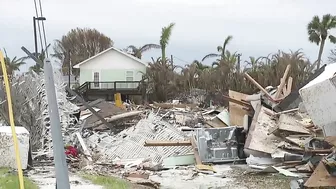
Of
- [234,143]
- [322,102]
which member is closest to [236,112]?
[234,143]

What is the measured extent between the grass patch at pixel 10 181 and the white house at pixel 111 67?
1408 inches

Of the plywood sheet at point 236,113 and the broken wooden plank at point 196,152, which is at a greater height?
the plywood sheet at point 236,113

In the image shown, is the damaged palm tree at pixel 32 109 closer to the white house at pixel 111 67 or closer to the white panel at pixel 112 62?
the white house at pixel 111 67

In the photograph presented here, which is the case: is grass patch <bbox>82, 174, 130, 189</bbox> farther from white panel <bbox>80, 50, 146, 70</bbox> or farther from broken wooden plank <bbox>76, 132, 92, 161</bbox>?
white panel <bbox>80, 50, 146, 70</bbox>

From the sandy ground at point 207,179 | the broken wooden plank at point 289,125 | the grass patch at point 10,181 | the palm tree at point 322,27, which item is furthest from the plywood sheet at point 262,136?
the palm tree at point 322,27

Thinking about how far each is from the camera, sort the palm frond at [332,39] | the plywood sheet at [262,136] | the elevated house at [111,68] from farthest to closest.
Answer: the elevated house at [111,68] < the palm frond at [332,39] < the plywood sheet at [262,136]

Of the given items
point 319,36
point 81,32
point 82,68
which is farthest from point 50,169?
point 81,32

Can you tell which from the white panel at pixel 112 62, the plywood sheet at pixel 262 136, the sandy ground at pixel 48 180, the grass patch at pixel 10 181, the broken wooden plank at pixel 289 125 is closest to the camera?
the grass patch at pixel 10 181

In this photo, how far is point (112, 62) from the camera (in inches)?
1768

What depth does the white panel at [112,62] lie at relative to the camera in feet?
146

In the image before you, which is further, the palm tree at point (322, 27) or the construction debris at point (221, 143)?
the palm tree at point (322, 27)

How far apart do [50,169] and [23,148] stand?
2.73ft

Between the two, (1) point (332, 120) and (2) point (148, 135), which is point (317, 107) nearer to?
(1) point (332, 120)

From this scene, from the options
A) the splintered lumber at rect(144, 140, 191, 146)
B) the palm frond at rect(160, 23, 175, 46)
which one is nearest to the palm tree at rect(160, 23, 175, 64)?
the palm frond at rect(160, 23, 175, 46)
